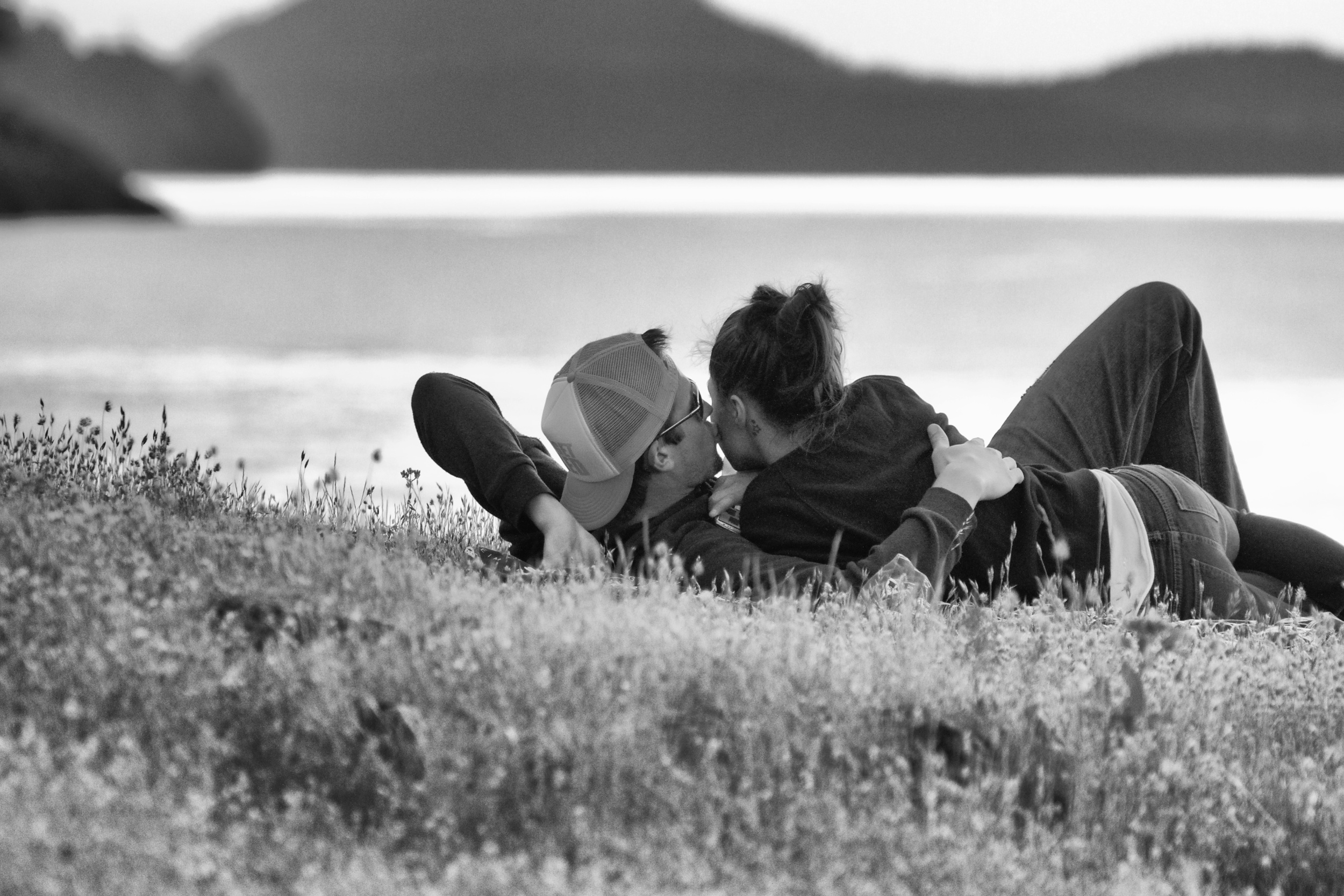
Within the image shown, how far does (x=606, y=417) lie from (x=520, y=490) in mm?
452

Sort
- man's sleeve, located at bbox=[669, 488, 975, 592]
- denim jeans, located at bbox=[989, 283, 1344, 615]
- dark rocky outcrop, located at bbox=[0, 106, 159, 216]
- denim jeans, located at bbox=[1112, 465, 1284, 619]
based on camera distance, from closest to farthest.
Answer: man's sleeve, located at bbox=[669, 488, 975, 592], denim jeans, located at bbox=[1112, 465, 1284, 619], denim jeans, located at bbox=[989, 283, 1344, 615], dark rocky outcrop, located at bbox=[0, 106, 159, 216]

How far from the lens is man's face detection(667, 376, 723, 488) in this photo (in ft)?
15.6

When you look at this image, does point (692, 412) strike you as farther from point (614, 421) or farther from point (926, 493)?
point (926, 493)

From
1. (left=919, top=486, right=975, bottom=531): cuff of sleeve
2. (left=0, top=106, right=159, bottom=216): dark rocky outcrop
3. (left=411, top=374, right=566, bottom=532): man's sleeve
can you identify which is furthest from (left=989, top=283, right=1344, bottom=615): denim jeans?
(left=0, top=106, right=159, bottom=216): dark rocky outcrop

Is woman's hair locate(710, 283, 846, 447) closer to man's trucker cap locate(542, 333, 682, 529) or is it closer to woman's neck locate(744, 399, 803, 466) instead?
woman's neck locate(744, 399, 803, 466)

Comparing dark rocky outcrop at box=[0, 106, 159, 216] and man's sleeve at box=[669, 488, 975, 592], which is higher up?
dark rocky outcrop at box=[0, 106, 159, 216]

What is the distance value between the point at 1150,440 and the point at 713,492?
1995 mm

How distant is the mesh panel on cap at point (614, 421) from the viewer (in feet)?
15.3

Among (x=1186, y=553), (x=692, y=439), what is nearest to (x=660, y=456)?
(x=692, y=439)

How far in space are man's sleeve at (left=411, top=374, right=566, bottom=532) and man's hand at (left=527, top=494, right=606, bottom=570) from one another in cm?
5

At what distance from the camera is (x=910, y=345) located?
24391 millimetres

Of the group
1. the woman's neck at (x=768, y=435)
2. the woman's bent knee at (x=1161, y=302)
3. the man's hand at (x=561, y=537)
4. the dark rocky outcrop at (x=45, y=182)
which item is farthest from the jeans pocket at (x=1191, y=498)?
the dark rocky outcrop at (x=45, y=182)

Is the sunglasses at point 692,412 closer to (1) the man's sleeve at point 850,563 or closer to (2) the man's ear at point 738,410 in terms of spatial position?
(2) the man's ear at point 738,410

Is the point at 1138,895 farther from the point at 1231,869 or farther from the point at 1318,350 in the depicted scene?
the point at 1318,350
